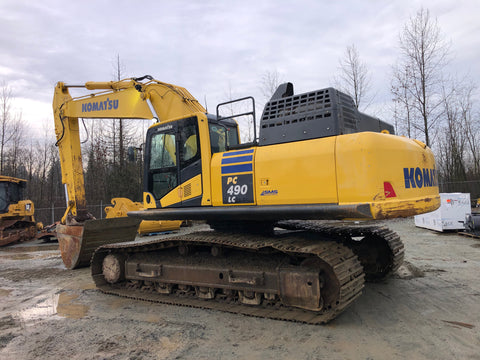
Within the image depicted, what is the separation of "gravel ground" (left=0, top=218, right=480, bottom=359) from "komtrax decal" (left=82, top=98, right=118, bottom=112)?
11.6ft

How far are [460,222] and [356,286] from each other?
9.24m

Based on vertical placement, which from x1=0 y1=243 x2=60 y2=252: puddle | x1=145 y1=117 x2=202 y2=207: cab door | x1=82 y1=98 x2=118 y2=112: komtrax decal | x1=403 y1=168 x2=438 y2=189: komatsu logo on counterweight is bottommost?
x1=0 y1=243 x2=60 y2=252: puddle

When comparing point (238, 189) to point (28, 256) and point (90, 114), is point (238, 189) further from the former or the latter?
point (28, 256)

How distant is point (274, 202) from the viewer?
417 centimetres

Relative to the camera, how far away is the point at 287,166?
160 inches

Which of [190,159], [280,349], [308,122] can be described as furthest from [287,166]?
[280,349]

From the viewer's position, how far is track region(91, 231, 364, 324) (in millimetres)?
3980

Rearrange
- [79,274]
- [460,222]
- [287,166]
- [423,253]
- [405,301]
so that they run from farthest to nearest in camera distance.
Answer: [460,222] < [423,253] < [79,274] < [405,301] < [287,166]

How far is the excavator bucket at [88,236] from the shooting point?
704 cm

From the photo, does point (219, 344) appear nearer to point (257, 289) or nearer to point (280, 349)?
point (280, 349)

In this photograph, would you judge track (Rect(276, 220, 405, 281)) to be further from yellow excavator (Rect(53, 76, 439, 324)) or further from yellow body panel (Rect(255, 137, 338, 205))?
yellow body panel (Rect(255, 137, 338, 205))

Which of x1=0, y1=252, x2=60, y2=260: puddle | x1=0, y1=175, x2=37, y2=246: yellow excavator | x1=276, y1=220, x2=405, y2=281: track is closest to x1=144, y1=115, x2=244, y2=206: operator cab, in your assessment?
x1=276, y1=220, x2=405, y2=281: track

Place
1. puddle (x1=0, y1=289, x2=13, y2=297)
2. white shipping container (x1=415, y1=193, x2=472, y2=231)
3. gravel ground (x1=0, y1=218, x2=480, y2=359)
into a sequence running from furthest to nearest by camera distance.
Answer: white shipping container (x1=415, y1=193, x2=472, y2=231), puddle (x1=0, y1=289, x2=13, y2=297), gravel ground (x1=0, y1=218, x2=480, y2=359)

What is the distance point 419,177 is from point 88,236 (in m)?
6.09
